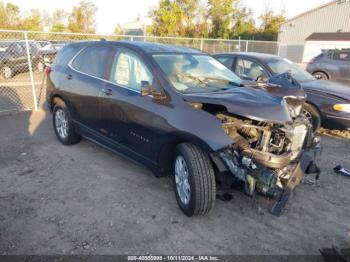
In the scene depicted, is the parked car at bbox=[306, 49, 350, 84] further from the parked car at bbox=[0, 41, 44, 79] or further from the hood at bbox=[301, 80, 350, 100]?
the parked car at bbox=[0, 41, 44, 79]

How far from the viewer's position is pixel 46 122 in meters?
7.11

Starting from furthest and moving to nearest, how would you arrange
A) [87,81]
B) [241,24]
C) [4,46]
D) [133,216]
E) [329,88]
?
[241,24] < [4,46] < [329,88] < [87,81] < [133,216]

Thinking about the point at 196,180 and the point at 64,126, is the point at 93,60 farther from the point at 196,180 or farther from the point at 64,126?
the point at 196,180

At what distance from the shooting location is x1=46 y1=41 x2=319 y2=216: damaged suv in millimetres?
3078

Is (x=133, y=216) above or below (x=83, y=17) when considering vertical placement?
below

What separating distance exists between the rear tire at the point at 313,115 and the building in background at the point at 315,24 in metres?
21.8

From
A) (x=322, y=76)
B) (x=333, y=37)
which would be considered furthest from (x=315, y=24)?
(x=322, y=76)

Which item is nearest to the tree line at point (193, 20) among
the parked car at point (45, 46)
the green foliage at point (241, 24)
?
the green foliage at point (241, 24)

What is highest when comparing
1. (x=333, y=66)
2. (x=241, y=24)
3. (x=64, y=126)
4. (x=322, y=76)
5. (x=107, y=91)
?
(x=241, y=24)

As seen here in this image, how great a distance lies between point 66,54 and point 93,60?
95cm

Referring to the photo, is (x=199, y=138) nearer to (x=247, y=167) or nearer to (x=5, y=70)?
(x=247, y=167)

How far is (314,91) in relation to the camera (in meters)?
6.18

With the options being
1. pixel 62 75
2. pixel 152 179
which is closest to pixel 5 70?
pixel 62 75

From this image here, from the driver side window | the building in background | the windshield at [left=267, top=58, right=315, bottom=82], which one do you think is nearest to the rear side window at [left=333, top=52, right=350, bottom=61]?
the windshield at [left=267, top=58, right=315, bottom=82]
